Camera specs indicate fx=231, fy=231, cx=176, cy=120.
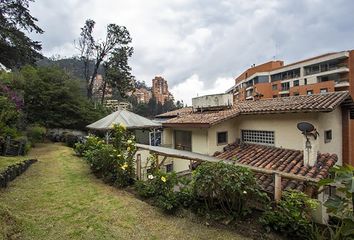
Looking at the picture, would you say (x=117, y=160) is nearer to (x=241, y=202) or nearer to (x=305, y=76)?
(x=241, y=202)

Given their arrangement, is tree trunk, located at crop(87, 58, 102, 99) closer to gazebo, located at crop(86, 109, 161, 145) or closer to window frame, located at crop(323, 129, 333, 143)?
gazebo, located at crop(86, 109, 161, 145)

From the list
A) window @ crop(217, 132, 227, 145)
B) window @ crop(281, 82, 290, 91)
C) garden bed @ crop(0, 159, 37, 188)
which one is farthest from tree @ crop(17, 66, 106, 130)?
window @ crop(281, 82, 290, 91)

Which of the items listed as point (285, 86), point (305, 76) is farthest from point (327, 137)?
point (285, 86)

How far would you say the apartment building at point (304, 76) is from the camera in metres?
35.8

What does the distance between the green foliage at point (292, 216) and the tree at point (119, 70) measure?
30.2 metres

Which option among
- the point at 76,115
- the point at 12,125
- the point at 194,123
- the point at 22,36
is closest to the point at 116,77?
the point at 76,115

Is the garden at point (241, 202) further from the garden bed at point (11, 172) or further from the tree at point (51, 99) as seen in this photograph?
the tree at point (51, 99)

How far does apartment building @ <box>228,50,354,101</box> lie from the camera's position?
117ft

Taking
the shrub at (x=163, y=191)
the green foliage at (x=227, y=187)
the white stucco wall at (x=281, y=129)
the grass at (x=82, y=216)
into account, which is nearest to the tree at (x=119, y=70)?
the white stucco wall at (x=281, y=129)

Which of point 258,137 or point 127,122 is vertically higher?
point 127,122

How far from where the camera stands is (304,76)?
42.6 metres

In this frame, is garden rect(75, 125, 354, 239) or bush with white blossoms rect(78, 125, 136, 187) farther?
bush with white blossoms rect(78, 125, 136, 187)

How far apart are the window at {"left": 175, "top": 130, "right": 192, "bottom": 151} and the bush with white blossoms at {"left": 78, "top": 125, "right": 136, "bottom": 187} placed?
5.07 metres

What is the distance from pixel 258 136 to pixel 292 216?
758cm
